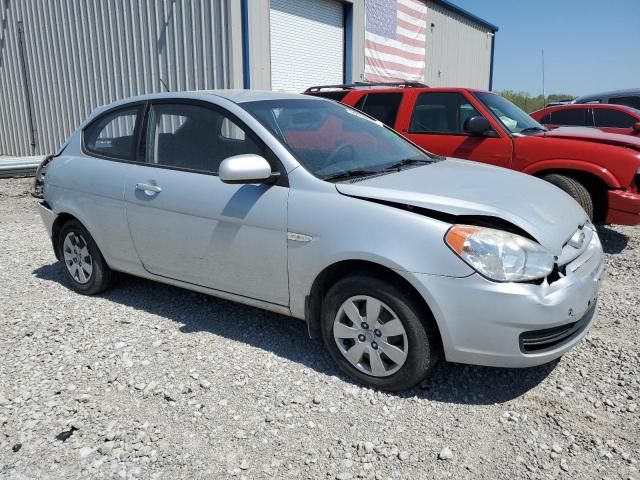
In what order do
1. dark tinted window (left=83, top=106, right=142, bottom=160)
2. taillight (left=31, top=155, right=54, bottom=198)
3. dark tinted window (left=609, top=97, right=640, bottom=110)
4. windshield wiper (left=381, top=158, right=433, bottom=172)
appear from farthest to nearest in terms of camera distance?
dark tinted window (left=609, top=97, right=640, bottom=110)
taillight (left=31, top=155, right=54, bottom=198)
dark tinted window (left=83, top=106, right=142, bottom=160)
windshield wiper (left=381, top=158, right=433, bottom=172)

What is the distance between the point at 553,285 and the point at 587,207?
333 centimetres

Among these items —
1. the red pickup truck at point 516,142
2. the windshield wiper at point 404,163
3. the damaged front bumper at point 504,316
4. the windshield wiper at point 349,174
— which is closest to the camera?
the damaged front bumper at point 504,316

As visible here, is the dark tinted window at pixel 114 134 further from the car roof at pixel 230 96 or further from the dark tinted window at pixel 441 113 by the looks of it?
the dark tinted window at pixel 441 113

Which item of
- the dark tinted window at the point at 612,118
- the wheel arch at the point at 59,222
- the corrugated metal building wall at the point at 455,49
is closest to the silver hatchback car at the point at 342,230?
the wheel arch at the point at 59,222

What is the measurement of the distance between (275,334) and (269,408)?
92 centimetres

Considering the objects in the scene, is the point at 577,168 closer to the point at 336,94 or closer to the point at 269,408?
the point at 336,94

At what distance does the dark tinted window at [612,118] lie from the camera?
34.6ft

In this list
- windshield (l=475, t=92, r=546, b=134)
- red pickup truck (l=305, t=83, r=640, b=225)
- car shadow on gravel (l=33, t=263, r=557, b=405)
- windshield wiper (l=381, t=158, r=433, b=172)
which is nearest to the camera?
car shadow on gravel (l=33, t=263, r=557, b=405)

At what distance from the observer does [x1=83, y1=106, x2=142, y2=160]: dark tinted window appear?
4254 mm

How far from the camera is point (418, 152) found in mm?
4211

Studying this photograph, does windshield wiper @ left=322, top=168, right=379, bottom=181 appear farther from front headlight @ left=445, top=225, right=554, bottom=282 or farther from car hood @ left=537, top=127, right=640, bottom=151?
car hood @ left=537, top=127, right=640, bottom=151

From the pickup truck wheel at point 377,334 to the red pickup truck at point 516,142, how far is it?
3604 millimetres

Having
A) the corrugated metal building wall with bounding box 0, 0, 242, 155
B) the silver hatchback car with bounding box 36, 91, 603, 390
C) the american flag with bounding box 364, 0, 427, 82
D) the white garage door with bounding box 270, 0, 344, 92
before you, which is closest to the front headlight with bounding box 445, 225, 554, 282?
the silver hatchback car with bounding box 36, 91, 603, 390

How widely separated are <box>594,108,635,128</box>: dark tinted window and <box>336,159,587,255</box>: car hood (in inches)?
326
